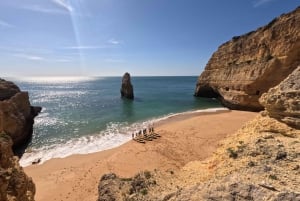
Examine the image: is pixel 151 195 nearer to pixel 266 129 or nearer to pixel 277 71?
pixel 266 129

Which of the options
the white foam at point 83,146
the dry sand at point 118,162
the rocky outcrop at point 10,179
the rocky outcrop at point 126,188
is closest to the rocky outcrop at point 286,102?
the rocky outcrop at point 126,188

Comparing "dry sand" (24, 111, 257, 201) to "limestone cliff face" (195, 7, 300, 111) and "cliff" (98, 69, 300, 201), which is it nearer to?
"cliff" (98, 69, 300, 201)

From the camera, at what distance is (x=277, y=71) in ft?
88.1

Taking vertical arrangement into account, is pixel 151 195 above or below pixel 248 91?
below

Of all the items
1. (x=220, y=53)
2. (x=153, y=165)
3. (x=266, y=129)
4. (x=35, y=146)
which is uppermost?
(x=220, y=53)

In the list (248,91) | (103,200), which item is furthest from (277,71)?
(103,200)

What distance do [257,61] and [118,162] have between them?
2471 centimetres

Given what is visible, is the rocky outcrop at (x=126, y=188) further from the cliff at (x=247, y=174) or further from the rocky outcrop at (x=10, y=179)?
the rocky outcrop at (x=10, y=179)

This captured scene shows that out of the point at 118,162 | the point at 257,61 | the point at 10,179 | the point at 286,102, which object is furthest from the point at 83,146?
the point at 257,61

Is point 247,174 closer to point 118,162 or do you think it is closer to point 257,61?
point 118,162

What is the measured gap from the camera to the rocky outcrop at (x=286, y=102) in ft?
28.1

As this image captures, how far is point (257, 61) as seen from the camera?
29.8m

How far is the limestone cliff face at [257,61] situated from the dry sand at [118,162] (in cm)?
1062

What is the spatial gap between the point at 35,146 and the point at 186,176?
1850 cm
